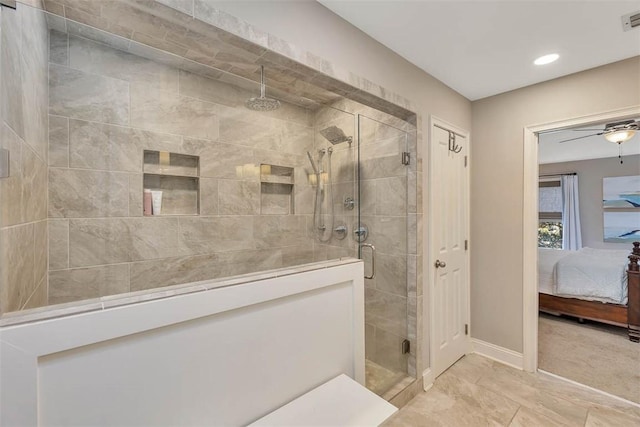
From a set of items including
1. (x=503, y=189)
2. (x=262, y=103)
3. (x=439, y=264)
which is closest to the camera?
(x=262, y=103)

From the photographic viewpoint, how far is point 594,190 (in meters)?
5.65

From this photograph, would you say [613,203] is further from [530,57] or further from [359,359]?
[359,359]

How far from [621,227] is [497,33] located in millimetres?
6100

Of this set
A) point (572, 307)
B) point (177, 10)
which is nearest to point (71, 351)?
point (177, 10)

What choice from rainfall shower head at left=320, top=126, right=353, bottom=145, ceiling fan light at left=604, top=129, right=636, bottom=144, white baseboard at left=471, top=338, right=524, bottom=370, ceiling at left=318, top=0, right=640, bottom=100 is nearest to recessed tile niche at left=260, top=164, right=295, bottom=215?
rainfall shower head at left=320, top=126, right=353, bottom=145

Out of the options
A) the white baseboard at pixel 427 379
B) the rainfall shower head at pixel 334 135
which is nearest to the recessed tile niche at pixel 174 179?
the rainfall shower head at pixel 334 135

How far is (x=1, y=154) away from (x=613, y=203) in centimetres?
811

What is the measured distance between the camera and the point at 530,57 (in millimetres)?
2014

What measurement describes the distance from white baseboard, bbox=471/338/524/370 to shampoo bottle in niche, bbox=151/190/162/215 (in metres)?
3.13

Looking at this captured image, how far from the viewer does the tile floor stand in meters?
1.88

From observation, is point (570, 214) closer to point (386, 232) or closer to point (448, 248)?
point (448, 248)

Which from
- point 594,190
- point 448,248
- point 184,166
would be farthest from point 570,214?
point 184,166

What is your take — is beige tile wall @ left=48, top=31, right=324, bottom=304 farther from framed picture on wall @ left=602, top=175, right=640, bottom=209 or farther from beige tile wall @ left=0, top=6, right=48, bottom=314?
framed picture on wall @ left=602, top=175, right=640, bottom=209

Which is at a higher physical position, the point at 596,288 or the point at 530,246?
the point at 530,246
